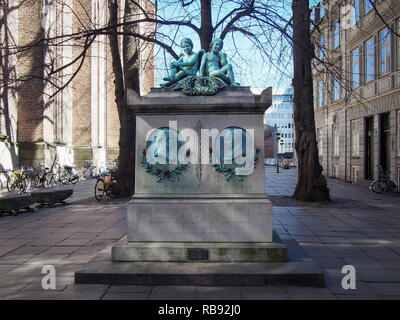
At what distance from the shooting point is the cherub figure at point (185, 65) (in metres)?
5.01

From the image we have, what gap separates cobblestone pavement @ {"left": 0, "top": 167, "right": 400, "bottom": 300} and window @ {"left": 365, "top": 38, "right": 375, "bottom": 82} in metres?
11.3

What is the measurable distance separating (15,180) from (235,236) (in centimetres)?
1410

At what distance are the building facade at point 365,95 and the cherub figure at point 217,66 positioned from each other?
9.22m

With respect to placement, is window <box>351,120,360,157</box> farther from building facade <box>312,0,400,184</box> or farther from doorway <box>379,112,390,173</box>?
doorway <box>379,112,390,173</box>

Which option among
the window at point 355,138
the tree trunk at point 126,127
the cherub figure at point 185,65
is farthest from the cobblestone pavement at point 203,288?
the window at point 355,138

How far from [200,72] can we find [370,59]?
1834 cm

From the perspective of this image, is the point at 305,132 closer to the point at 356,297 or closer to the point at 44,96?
the point at 356,297

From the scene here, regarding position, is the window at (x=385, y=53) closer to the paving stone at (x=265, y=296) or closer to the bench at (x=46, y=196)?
the bench at (x=46, y=196)

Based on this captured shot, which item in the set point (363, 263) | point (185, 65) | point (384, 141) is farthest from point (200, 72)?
point (384, 141)

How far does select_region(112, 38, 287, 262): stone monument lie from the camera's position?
450 cm

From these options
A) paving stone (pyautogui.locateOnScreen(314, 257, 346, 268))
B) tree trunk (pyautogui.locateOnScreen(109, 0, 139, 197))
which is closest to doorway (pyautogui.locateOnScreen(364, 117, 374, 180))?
tree trunk (pyautogui.locateOnScreen(109, 0, 139, 197))

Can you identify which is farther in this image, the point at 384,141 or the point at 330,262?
the point at 384,141

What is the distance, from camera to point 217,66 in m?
5.12

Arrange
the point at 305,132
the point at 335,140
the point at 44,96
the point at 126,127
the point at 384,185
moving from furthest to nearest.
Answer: the point at 335,140
the point at 44,96
the point at 384,185
the point at 126,127
the point at 305,132
